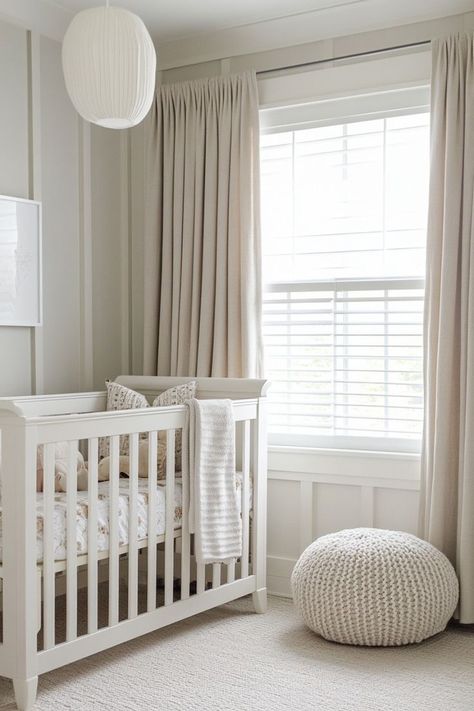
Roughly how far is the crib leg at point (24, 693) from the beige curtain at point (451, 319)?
4.92 ft

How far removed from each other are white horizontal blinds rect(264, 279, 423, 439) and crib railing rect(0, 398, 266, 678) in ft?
1.05

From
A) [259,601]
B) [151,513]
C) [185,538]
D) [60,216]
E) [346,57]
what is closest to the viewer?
[151,513]

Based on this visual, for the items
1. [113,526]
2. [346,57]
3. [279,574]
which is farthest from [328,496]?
[346,57]

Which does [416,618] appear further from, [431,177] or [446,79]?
[446,79]

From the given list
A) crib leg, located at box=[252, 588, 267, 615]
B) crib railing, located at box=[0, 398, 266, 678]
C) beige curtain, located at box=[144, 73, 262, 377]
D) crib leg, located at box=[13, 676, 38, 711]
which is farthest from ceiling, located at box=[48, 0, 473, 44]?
Answer: crib leg, located at box=[13, 676, 38, 711]

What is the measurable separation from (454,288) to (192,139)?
52.8 inches

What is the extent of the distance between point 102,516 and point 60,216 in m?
1.43

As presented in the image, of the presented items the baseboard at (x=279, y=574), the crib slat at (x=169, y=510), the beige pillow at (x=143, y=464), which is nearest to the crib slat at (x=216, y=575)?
the crib slat at (x=169, y=510)

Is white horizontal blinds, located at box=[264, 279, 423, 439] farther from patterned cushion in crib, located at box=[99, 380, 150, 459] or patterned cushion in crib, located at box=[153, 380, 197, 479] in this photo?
patterned cushion in crib, located at box=[99, 380, 150, 459]

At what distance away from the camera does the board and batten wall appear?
3301 millimetres

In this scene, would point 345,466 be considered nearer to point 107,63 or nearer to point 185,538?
point 185,538

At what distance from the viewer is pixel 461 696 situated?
2475 mm

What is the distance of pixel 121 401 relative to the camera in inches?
131

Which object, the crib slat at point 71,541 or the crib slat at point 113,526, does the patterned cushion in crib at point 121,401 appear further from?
the crib slat at point 71,541
